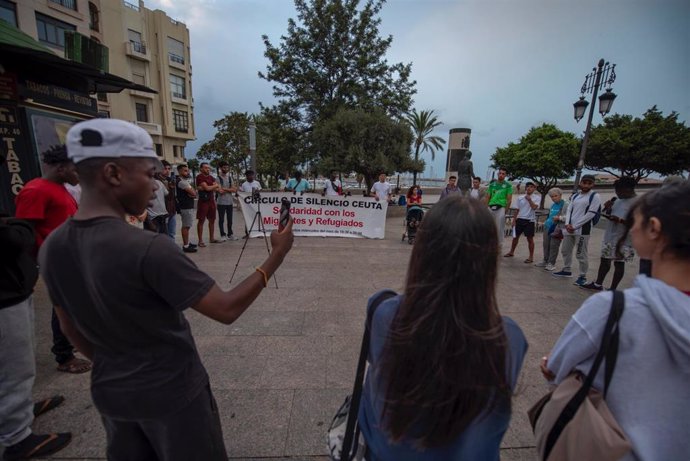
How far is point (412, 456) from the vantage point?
1.04 meters

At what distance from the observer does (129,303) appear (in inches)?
43.4

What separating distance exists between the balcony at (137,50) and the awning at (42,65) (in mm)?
33113

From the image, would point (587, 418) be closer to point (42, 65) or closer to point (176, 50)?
point (42, 65)

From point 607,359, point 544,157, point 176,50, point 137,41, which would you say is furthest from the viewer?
point 176,50

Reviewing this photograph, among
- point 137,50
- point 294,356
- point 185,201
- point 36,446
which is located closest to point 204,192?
point 185,201

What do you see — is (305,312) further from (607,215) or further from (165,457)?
(607,215)

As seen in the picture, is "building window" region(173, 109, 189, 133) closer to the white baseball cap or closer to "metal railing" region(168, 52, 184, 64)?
"metal railing" region(168, 52, 184, 64)

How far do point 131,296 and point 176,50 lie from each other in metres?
46.5

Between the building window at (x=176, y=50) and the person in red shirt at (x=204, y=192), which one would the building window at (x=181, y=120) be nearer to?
the building window at (x=176, y=50)

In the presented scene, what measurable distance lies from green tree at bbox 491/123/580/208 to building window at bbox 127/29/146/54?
38.7m

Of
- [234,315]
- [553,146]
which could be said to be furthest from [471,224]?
[553,146]

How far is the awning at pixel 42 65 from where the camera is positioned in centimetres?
494

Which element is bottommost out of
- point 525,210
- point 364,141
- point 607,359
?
point 525,210

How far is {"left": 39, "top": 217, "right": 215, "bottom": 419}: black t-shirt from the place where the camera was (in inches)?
42.1
